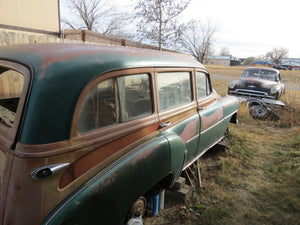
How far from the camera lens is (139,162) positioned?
171cm

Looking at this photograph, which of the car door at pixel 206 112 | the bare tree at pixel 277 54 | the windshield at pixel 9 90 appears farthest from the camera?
the bare tree at pixel 277 54

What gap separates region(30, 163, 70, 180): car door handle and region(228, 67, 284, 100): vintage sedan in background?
8.63 m

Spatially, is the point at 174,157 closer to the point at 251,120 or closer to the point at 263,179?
the point at 263,179

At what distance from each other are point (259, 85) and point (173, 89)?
7.51 meters

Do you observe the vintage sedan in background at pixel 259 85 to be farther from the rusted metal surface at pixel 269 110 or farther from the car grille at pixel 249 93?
the rusted metal surface at pixel 269 110

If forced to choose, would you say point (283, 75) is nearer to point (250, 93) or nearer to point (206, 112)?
point (250, 93)

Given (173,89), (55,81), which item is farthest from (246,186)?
(55,81)

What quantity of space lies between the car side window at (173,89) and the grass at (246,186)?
138 cm

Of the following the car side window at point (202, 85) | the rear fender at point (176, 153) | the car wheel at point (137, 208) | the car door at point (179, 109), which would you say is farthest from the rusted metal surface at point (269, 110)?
the car wheel at point (137, 208)

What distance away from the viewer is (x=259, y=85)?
8539mm

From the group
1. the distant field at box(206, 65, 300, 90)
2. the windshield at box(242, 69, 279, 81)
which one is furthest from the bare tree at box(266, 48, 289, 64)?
the windshield at box(242, 69, 279, 81)

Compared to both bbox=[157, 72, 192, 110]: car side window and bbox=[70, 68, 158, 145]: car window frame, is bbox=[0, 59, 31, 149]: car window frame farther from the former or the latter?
bbox=[157, 72, 192, 110]: car side window

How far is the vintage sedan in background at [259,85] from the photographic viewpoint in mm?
8336

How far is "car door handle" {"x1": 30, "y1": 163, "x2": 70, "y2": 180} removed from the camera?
1.19m
